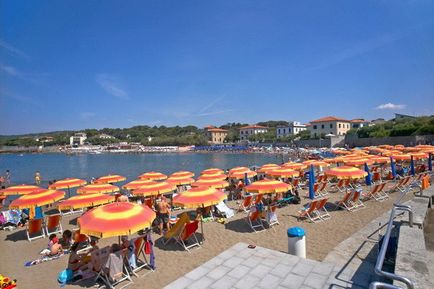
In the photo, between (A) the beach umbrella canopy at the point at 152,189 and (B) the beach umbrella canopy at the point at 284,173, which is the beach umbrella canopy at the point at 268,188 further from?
(A) the beach umbrella canopy at the point at 152,189

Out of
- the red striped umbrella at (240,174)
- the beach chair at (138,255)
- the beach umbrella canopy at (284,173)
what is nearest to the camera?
the beach chair at (138,255)

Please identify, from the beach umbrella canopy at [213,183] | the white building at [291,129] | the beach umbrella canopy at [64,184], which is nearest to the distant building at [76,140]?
the white building at [291,129]

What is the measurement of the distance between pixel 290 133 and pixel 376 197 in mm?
91396

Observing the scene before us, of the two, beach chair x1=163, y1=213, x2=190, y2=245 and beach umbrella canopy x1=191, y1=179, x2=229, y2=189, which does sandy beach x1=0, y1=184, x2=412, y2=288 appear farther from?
beach umbrella canopy x1=191, y1=179, x2=229, y2=189

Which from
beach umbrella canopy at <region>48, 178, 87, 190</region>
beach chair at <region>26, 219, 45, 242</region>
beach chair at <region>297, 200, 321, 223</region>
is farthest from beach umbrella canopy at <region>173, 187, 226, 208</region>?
beach umbrella canopy at <region>48, 178, 87, 190</region>

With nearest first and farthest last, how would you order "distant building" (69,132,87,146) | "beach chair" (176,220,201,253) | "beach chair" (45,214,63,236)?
"beach chair" (176,220,201,253), "beach chair" (45,214,63,236), "distant building" (69,132,87,146)

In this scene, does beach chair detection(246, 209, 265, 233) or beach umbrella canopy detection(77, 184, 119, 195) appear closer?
beach chair detection(246, 209, 265, 233)

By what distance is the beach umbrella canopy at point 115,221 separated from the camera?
4867 mm

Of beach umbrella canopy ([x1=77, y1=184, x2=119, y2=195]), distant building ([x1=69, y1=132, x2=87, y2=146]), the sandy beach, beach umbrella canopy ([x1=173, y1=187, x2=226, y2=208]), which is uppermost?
distant building ([x1=69, y1=132, x2=87, y2=146])

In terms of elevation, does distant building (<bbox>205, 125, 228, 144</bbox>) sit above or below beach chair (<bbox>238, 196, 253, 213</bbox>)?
above

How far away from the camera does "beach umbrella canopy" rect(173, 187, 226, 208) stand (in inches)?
285

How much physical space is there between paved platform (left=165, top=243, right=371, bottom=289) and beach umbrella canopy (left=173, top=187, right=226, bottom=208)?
5.41 ft

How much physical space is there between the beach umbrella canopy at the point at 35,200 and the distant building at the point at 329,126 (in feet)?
256

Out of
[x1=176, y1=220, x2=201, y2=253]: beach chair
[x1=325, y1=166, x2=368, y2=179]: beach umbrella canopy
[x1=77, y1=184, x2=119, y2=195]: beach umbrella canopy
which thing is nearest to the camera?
[x1=176, y1=220, x2=201, y2=253]: beach chair
